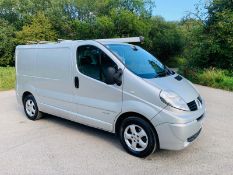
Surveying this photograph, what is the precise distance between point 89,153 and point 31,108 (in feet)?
9.16

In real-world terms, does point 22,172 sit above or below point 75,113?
below

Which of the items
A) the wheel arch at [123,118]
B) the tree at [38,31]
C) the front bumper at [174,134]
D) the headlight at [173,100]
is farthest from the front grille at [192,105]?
the tree at [38,31]

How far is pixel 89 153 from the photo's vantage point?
521 cm

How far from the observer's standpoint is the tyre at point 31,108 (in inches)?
284

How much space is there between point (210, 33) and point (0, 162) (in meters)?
14.0

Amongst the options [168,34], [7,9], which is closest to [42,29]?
[7,9]

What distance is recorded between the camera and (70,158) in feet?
16.4

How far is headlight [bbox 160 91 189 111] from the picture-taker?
15.1 ft

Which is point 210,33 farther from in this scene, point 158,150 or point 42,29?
point 42,29

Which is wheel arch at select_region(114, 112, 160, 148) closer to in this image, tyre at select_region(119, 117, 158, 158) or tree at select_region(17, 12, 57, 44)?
tyre at select_region(119, 117, 158, 158)

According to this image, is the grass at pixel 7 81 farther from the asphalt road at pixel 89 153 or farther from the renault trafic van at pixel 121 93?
the renault trafic van at pixel 121 93

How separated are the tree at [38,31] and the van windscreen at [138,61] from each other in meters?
21.6

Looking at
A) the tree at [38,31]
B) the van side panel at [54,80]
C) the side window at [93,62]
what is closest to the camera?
the side window at [93,62]

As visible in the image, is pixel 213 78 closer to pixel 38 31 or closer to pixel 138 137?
pixel 138 137
